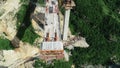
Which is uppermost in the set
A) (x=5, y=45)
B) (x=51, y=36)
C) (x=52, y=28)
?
(x=52, y=28)

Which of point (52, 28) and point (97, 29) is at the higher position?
point (52, 28)

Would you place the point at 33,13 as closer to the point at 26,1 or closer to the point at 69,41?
the point at 26,1

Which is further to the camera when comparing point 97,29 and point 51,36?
point 97,29

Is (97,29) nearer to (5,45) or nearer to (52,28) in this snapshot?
(52,28)

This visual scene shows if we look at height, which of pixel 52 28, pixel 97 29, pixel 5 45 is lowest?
pixel 5 45

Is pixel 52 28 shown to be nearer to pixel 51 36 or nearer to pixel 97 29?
pixel 51 36

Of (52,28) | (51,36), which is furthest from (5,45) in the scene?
(51,36)

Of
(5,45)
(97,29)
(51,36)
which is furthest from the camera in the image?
(97,29)

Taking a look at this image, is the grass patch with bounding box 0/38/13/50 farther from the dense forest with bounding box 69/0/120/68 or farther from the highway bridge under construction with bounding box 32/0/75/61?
the dense forest with bounding box 69/0/120/68

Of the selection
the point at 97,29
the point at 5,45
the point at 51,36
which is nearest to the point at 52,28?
the point at 51,36

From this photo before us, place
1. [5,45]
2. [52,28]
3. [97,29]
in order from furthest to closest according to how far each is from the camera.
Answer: [97,29] → [5,45] → [52,28]
